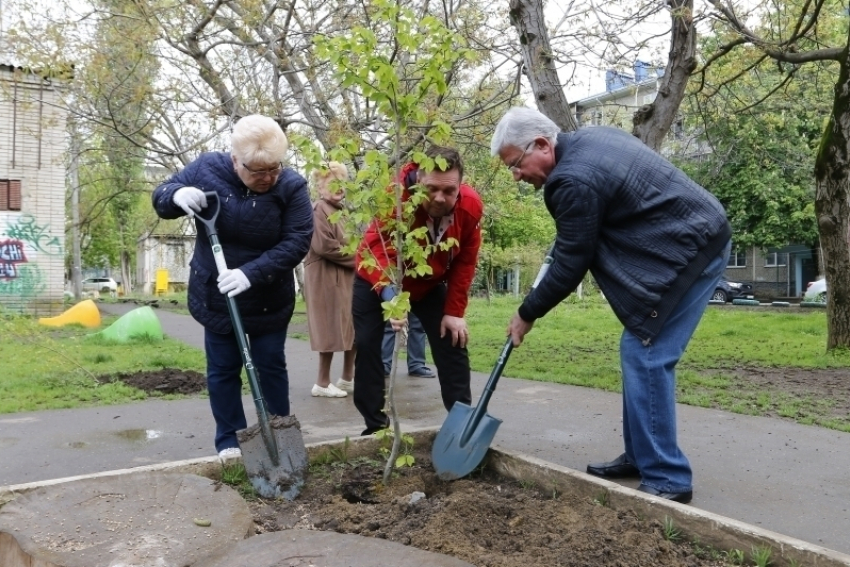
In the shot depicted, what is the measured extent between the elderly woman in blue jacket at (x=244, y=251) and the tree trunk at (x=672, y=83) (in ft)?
14.4

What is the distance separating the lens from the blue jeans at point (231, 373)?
159 inches

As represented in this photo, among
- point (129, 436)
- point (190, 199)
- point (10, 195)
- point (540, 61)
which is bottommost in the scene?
point (129, 436)

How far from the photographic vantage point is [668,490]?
352cm

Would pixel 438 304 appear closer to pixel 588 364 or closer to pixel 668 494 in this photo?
pixel 668 494

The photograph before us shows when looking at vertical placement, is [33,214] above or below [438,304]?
above

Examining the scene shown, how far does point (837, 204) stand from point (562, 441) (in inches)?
240

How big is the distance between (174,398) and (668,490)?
15.8ft

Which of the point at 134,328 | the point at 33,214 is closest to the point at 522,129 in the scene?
the point at 134,328

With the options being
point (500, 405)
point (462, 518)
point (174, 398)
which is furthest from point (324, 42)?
point (174, 398)

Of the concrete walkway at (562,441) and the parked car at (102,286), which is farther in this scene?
the parked car at (102,286)

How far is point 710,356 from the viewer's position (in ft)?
33.0

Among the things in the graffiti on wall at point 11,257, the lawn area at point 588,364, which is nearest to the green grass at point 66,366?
the lawn area at point 588,364

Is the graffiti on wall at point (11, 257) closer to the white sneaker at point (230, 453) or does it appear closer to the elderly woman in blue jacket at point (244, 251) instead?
the elderly woman in blue jacket at point (244, 251)

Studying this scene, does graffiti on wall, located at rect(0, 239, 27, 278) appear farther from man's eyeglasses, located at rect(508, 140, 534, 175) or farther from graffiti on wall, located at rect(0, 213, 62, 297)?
man's eyeglasses, located at rect(508, 140, 534, 175)
